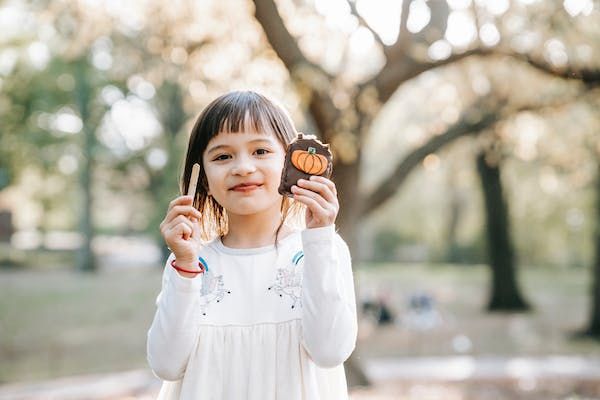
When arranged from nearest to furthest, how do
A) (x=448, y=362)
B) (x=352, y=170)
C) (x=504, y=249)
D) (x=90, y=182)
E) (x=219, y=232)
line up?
(x=219, y=232)
(x=352, y=170)
(x=448, y=362)
(x=504, y=249)
(x=90, y=182)

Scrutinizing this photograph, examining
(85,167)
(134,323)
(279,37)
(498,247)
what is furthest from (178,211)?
(85,167)

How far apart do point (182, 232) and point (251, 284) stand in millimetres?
234

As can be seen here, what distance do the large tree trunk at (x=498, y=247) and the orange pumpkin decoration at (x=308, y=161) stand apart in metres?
13.2

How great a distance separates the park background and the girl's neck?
1.38 ft

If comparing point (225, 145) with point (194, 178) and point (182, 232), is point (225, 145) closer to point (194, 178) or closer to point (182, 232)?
point (194, 178)

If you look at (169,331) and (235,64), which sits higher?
(235,64)

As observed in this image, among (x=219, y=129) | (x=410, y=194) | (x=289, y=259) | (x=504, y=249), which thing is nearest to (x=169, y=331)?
(x=289, y=259)

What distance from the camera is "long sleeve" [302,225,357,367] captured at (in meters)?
1.66

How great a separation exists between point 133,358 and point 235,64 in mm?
6092

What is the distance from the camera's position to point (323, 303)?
166cm

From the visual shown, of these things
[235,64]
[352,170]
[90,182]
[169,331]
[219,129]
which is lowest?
[169,331]

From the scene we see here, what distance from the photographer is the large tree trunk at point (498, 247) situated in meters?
14.7

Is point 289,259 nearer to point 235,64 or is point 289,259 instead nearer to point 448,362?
point 235,64

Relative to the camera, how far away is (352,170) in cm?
680
